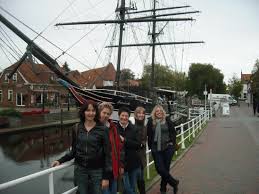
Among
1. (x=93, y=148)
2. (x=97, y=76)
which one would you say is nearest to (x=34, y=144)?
(x=97, y=76)

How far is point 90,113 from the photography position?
4750mm

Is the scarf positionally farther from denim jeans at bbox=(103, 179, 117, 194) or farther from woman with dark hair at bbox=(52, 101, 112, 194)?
woman with dark hair at bbox=(52, 101, 112, 194)

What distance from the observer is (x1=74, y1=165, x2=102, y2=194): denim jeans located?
476 centimetres

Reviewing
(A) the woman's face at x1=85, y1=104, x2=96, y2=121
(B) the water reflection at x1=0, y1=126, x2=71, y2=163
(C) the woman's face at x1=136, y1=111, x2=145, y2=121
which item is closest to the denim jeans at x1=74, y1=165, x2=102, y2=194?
(A) the woman's face at x1=85, y1=104, x2=96, y2=121

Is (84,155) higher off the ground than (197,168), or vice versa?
(84,155)

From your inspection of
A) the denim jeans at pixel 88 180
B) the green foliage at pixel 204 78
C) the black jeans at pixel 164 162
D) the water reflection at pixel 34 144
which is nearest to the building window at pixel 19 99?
the water reflection at pixel 34 144

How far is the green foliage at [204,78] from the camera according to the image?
95812mm

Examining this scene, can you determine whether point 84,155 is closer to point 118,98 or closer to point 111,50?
point 118,98

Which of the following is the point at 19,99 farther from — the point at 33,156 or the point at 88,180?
the point at 88,180

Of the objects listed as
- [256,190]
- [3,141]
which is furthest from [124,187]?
[3,141]

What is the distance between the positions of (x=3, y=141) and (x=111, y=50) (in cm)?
1100

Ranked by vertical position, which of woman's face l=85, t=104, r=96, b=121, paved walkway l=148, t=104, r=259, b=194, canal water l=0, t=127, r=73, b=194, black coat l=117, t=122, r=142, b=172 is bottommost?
canal water l=0, t=127, r=73, b=194

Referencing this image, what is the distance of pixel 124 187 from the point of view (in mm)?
6242

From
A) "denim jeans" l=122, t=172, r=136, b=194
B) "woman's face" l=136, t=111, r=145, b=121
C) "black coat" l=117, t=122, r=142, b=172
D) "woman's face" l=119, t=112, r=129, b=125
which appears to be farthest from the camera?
"woman's face" l=136, t=111, r=145, b=121
